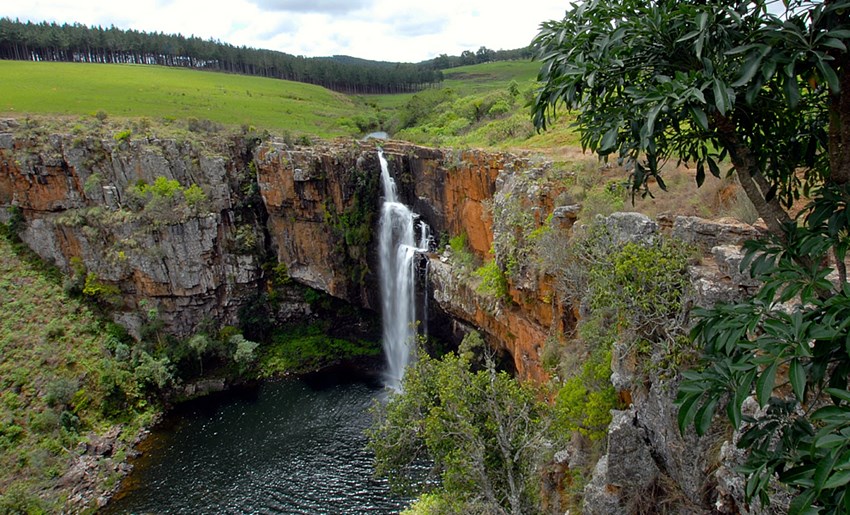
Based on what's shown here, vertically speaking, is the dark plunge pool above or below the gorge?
below

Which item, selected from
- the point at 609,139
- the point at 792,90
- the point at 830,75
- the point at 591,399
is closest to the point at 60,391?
the point at 591,399

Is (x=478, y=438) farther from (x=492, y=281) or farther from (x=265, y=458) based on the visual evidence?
(x=265, y=458)

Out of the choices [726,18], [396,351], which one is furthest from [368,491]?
[726,18]

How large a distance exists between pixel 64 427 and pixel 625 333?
94.1 ft

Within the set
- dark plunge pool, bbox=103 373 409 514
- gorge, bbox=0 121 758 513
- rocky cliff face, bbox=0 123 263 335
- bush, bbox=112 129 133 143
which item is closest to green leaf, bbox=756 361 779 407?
gorge, bbox=0 121 758 513

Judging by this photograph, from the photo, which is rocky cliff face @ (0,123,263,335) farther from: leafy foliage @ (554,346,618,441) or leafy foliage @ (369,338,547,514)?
leafy foliage @ (554,346,618,441)

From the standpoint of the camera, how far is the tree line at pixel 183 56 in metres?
65.4

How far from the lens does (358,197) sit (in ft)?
106

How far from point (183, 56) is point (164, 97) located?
34.6 metres

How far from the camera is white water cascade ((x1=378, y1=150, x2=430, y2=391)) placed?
29188 millimetres

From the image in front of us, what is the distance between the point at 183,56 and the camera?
261ft

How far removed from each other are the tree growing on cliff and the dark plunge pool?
19.5 meters

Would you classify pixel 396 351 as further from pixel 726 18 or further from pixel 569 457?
pixel 726 18

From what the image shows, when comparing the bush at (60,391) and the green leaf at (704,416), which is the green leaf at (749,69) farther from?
the bush at (60,391)
